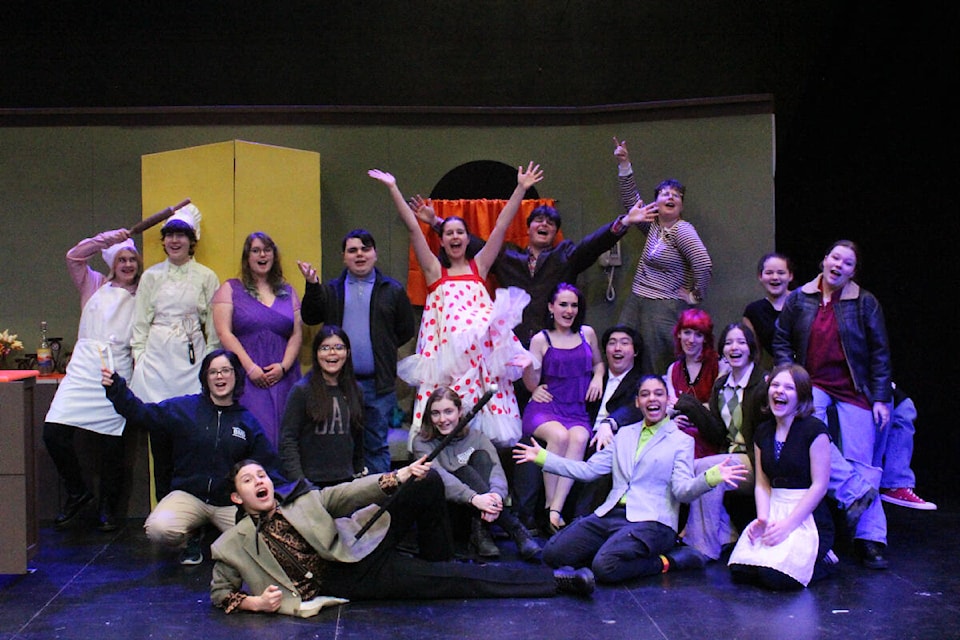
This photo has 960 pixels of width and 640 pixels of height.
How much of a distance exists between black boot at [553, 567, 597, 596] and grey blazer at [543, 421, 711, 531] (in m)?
0.50

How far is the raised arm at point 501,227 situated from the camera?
5441 millimetres

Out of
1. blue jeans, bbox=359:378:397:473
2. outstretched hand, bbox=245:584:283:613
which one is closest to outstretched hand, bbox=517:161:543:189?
blue jeans, bbox=359:378:397:473

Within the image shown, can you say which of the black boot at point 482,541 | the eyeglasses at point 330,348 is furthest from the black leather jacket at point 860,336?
the eyeglasses at point 330,348

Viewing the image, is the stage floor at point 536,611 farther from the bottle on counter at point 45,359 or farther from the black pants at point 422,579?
the bottle on counter at point 45,359

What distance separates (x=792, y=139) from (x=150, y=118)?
4202 millimetres

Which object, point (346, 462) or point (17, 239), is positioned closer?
point (346, 462)

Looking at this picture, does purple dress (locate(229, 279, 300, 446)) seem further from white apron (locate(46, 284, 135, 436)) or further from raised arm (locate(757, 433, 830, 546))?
raised arm (locate(757, 433, 830, 546))

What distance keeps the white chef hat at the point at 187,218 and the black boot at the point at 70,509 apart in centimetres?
151

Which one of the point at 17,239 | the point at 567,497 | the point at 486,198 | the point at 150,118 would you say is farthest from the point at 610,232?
the point at 17,239

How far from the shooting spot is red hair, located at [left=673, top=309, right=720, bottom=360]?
501 centimetres

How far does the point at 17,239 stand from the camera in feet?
20.1

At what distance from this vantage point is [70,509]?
17.4 ft

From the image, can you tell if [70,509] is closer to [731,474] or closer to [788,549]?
[731,474]

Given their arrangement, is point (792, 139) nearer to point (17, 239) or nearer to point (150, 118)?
point (150, 118)
